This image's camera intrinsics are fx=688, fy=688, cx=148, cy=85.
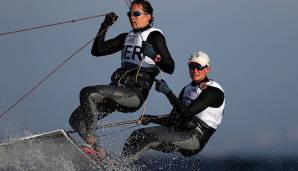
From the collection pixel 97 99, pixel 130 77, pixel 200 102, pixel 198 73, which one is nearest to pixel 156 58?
pixel 130 77

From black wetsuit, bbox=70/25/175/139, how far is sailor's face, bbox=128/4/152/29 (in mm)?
94

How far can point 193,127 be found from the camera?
11.9 meters

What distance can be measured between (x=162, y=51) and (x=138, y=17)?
79cm

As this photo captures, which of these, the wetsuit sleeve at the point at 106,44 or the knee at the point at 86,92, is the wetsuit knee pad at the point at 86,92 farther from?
the wetsuit sleeve at the point at 106,44

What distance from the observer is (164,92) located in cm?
1109

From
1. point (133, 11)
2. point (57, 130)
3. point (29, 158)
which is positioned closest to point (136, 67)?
point (133, 11)

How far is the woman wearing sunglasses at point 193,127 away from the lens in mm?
11703

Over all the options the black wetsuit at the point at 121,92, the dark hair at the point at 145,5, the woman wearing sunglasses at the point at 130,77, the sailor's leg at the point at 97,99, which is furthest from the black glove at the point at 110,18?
the sailor's leg at the point at 97,99

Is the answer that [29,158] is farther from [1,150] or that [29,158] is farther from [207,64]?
[207,64]

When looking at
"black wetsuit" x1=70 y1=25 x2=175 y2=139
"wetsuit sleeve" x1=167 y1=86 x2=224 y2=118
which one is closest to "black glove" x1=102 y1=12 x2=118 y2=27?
"black wetsuit" x1=70 y1=25 x2=175 y2=139

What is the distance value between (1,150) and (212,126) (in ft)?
12.6

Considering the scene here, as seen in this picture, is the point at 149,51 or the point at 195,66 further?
the point at 195,66

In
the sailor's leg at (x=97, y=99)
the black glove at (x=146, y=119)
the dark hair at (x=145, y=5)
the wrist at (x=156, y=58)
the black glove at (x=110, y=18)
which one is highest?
the dark hair at (x=145, y=5)

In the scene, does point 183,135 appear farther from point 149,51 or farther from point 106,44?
point 106,44
